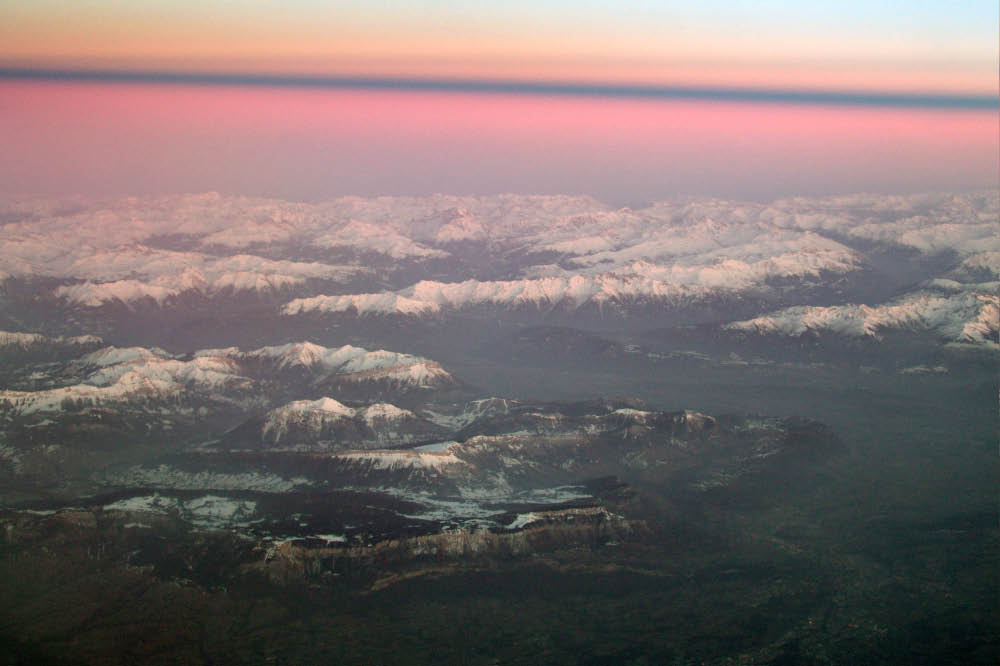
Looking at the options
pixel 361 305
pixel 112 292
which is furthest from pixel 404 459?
pixel 112 292

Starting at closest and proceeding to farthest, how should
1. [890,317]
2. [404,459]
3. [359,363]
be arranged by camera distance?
[404,459]
[359,363]
[890,317]

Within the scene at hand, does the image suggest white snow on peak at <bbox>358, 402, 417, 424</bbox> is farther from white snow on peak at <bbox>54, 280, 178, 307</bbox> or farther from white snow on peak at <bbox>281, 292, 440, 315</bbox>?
white snow on peak at <bbox>54, 280, 178, 307</bbox>

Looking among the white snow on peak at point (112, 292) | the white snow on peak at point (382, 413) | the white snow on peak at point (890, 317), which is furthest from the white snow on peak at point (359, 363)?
the white snow on peak at point (890, 317)

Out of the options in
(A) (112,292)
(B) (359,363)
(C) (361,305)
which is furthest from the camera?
(C) (361,305)

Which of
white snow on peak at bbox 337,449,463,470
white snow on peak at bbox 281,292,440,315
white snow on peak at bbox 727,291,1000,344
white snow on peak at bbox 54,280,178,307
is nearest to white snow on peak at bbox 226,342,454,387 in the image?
white snow on peak at bbox 281,292,440,315

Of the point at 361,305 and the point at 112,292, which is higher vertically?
the point at 112,292

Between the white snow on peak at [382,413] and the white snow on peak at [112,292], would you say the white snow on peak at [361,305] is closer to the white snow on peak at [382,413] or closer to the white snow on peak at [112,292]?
the white snow on peak at [112,292]

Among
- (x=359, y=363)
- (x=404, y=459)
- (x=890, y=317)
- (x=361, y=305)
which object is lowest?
(x=361, y=305)

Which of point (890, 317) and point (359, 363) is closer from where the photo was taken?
point (359, 363)

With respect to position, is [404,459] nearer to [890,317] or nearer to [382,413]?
[382,413]

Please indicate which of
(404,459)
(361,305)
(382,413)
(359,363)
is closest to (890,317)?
(359,363)

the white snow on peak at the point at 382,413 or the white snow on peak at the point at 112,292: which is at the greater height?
the white snow on peak at the point at 382,413

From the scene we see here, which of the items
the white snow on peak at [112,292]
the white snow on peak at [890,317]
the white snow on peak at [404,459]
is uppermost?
the white snow on peak at [404,459]
